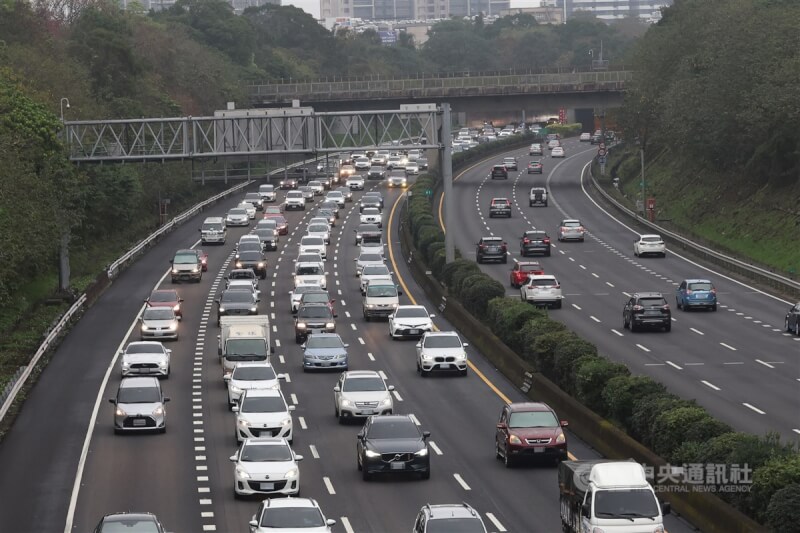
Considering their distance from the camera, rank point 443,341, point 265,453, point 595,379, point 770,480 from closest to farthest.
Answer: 1. point 770,480
2. point 265,453
3. point 595,379
4. point 443,341

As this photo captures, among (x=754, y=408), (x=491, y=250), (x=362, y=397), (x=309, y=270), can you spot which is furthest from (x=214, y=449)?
(x=491, y=250)

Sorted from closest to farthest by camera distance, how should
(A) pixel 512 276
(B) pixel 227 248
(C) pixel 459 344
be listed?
(C) pixel 459 344 → (A) pixel 512 276 → (B) pixel 227 248

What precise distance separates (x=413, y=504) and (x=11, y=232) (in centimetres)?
3097

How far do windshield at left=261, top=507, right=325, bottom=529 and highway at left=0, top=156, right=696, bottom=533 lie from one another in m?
2.90

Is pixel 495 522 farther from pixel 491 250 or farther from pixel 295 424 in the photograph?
pixel 491 250

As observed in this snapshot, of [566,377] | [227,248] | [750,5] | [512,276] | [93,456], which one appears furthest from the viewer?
[750,5]

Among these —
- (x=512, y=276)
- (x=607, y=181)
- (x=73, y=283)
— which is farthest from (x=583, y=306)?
(x=607, y=181)

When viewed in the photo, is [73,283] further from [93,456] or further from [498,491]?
[498,491]

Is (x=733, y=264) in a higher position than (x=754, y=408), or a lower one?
lower

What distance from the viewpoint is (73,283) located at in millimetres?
81500

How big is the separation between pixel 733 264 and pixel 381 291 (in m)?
20.7

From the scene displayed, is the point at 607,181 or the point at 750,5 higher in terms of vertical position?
the point at 750,5

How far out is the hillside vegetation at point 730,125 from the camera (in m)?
89.3

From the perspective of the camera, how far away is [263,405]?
134 ft
